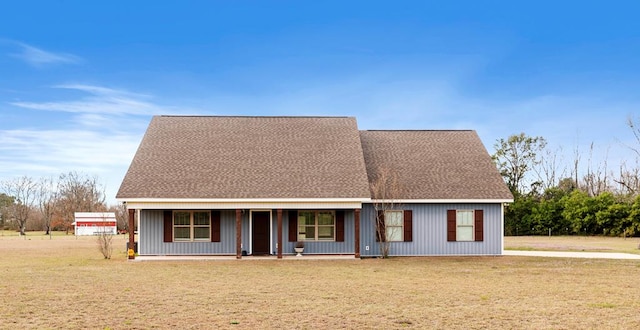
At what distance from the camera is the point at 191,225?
26.3 m

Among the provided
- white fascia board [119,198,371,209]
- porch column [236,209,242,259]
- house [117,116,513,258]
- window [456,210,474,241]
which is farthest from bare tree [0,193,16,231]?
window [456,210,474,241]

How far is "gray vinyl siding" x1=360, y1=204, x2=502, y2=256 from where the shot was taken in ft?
87.8

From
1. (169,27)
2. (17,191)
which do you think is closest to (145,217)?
(169,27)

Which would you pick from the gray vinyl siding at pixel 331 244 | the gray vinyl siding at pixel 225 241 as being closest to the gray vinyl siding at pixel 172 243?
the gray vinyl siding at pixel 225 241

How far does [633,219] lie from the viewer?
4512 centimetres

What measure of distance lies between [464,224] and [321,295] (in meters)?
13.8

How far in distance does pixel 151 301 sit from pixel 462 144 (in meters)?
20.5

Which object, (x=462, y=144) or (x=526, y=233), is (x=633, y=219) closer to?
(x=526, y=233)

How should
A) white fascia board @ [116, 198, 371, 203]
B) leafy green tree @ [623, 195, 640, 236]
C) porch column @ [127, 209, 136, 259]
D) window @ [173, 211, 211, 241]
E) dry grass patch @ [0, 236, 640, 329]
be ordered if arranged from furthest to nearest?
leafy green tree @ [623, 195, 640, 236]
window @ [173, 211, 211, 241]
white fascia board @ [116, 198, 371, 203]
porch column @ [127, 209, 136, 259]
dry grass patch @ [0, 236, 640, 329]

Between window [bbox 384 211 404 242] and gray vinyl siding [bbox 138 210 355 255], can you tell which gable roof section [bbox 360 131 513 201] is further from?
gray vinyl siding [bbox 138 210 355 255]

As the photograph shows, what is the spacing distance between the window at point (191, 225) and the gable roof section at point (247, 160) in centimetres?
136

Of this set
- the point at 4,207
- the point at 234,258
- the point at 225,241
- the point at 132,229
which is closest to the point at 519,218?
the point at 225,241

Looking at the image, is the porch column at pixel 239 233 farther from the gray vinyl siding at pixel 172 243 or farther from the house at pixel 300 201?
the gray vinyl siding at pixel 172 243

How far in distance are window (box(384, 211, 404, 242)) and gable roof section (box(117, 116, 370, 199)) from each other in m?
1.97
